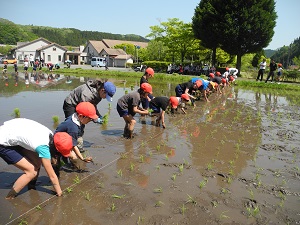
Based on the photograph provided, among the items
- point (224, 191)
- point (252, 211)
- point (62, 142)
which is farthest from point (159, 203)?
point (62, 142)

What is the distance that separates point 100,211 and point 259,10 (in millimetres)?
28053

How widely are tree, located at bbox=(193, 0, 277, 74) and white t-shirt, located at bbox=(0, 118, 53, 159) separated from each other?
84.9 feet

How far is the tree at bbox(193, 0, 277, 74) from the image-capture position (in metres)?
25.9

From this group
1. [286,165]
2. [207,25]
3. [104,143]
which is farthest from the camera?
[207,25]

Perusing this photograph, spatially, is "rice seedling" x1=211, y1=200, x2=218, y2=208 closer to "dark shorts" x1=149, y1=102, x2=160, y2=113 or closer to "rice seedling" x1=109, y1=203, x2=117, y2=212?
"rice seedling" x1=109, y1=203, x2=117, y2=212

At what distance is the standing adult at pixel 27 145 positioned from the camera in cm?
294

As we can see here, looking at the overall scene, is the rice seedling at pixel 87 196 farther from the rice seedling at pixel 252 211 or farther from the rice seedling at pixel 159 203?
the rice seedling at pixel 252 211

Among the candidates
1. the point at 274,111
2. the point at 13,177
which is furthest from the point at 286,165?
the point at 274,111

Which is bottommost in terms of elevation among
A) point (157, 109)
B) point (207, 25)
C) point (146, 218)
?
point (146, 218)

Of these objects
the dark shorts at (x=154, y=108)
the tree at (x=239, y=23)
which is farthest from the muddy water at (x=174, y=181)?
the tree at (x=239, y=23)

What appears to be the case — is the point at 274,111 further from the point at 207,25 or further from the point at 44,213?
the point at 207,25

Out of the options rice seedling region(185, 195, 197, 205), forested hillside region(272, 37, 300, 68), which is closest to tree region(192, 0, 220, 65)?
rice seedling region(185, 195, 197, 205)

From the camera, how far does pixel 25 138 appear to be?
2938mm

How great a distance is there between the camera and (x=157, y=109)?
291 inches
